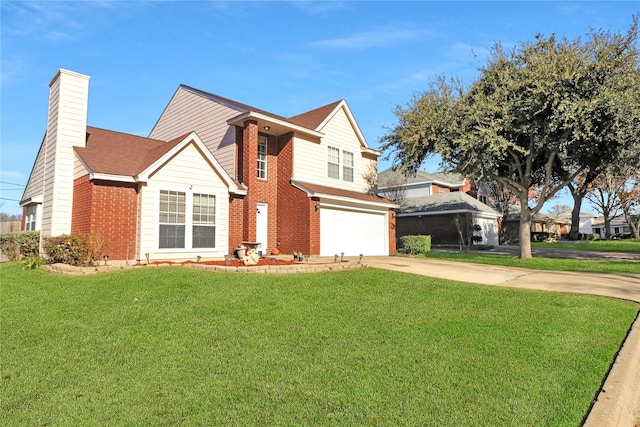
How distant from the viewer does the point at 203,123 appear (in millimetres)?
19906

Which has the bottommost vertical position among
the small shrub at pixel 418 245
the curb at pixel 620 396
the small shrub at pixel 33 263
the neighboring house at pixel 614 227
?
the curb at pixel 620 396

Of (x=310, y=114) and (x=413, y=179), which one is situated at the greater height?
(x=310, y=114)

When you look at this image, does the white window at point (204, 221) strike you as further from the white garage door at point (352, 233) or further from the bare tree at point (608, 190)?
the bare tree at point (608, 190)

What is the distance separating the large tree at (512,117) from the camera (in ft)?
56.4

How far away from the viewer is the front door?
58.6 ft

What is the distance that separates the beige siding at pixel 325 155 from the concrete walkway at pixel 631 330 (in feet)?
26.7

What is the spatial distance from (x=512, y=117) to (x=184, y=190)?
15.6 meters

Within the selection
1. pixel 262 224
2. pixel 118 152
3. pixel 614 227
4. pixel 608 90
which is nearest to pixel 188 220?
pixel 118 152

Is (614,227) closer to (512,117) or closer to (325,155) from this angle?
(512,117)

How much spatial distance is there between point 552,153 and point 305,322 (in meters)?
18.4

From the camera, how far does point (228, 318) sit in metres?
6.82

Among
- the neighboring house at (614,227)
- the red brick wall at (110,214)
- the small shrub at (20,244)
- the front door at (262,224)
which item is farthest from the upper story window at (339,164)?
the neighboring house at (614,227)

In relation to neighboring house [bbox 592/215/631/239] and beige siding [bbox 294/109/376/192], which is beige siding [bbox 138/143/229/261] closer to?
beige siding [bbox 294/109/376/192]

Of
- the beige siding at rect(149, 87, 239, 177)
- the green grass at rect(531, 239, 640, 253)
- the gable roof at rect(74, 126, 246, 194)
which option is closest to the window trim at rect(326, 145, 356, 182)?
the beige siding at rect(149, 87, 239, 177)
